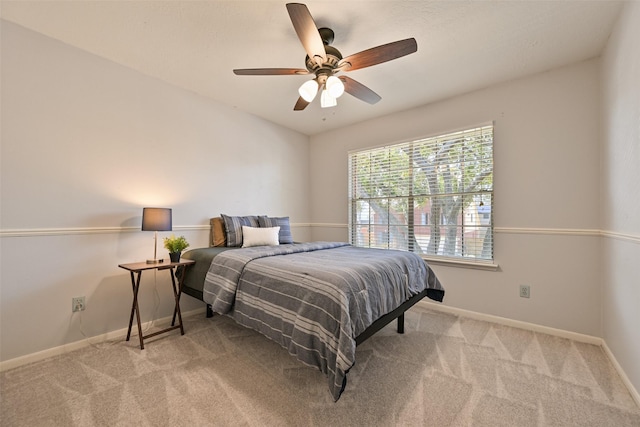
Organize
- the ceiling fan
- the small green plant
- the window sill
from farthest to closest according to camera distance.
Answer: the window sill, the small green plant, the ceiling fan

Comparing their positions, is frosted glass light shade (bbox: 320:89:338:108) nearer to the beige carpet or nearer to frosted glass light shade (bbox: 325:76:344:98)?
frosted glass light shade (bbox: 325:76:344:98)

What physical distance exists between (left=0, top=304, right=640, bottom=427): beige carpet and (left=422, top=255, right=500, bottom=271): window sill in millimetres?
715

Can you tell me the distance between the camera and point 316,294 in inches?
64.1

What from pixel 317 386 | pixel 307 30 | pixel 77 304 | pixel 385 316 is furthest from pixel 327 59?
pixel 77 304

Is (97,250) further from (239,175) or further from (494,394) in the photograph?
(494,394)

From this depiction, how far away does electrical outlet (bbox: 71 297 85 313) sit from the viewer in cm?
222

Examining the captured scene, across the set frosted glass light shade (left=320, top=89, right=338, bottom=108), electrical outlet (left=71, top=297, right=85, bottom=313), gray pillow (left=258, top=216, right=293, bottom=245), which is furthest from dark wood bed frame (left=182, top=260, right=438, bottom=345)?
frosted glass light shade (left=320, top=89, right=338, bottom=108)

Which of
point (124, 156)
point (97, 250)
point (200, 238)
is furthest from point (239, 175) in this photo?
point (97, 250)

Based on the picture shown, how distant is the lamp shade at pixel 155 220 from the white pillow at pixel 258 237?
815mm

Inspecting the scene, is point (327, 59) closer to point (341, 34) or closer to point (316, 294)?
point (341, 34)

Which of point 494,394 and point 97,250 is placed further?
point 97,250

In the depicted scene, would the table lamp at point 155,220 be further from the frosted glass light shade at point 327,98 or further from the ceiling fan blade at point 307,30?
the ceiling fan blade at point 307,30

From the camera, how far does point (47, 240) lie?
2.11 metres

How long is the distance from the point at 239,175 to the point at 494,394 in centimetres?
329
